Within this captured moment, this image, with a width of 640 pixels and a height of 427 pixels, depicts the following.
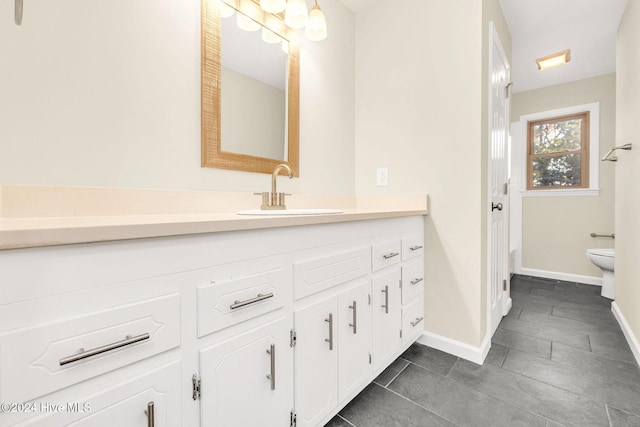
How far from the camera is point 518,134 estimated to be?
12.2 ft

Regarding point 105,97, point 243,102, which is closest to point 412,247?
point 243,102

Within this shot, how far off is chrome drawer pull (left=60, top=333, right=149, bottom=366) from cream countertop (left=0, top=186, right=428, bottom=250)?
0.21 meters

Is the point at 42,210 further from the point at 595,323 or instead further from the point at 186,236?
the point at 595,323

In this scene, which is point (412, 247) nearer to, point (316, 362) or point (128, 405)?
point (316, 362)

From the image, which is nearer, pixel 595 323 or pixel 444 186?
pixel 444 186

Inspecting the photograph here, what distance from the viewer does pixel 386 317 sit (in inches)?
57.1

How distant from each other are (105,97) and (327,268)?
101 centimetres

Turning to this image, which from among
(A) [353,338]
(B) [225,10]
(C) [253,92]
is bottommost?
(A) [353,338]

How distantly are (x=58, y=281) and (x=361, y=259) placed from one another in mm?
995

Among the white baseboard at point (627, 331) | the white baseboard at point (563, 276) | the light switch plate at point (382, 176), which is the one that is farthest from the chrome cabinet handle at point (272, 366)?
the white baseboard at point (563, 276)

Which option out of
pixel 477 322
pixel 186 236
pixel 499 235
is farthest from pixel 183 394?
pixel 499 235

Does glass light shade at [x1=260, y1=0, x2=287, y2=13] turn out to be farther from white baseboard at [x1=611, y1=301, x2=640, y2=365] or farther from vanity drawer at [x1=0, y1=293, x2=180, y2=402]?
white baseboard at [x1=611, y1=301, x2=640, y2=365]

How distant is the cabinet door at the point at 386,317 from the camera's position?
1.37m

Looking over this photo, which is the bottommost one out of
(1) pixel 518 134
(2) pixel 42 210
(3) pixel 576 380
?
(3) pixel 576 380
